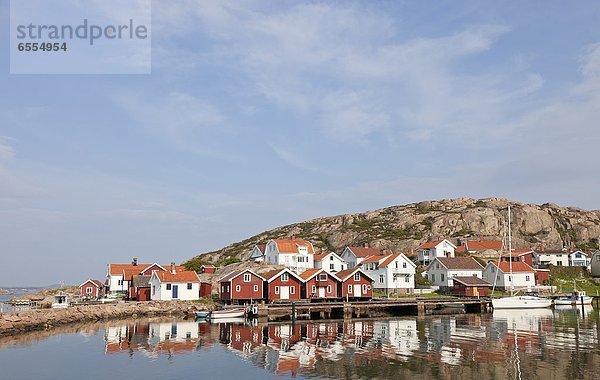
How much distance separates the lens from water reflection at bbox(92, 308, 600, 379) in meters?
33.4

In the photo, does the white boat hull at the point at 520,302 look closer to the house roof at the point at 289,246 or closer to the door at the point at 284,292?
the door at the point at 284,292

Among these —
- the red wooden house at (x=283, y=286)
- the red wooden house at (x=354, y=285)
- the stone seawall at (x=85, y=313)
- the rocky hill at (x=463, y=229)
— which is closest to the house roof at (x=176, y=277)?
the stone seawall at (x=85, y=313)

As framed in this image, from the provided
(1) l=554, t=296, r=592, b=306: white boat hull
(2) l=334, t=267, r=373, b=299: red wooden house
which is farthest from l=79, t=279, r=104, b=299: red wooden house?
(1) l=554, t=296, r=592, b=306: white boat hull

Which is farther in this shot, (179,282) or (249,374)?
(179,282)

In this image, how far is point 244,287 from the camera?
248 feet

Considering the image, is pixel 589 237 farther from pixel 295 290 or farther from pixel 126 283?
pixel 126 283

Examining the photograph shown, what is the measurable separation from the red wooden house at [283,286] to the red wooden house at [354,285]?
6.94m

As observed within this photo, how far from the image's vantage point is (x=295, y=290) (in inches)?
3068

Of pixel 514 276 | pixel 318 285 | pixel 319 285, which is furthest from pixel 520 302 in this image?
pixel 318 285

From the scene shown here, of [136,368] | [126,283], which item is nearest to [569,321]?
[136,368]

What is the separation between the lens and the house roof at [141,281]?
273 feet

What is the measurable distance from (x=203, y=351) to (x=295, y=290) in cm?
3666

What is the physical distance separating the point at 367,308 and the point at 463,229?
91684 mm

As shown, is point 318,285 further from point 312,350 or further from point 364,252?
point 312,350
